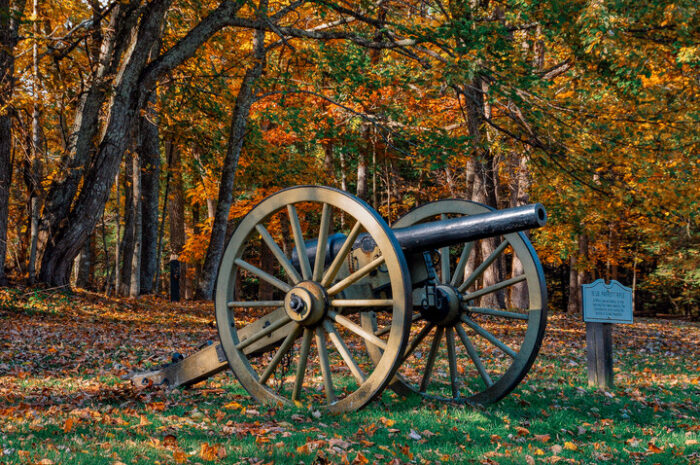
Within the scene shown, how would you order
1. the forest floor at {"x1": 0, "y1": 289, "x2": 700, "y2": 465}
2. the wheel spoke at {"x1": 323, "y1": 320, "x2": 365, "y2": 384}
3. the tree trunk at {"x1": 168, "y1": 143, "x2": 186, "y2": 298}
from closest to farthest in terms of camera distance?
the forest floor at {"x1": 0, "y1": 289, "x2": 700, "y2": 465}, the wheel spoke at {"x1": 323, "y1": 320, "x2": 365, "y2": 384}, the tree trunk at {"x1": 168, "y1": 143, "x2": 186, "y2": 298}

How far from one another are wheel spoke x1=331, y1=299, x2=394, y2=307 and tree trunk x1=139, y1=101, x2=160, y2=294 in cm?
1298

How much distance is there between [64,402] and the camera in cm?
566

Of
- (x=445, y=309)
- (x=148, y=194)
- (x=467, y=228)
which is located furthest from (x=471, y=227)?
(x=148, y=194)

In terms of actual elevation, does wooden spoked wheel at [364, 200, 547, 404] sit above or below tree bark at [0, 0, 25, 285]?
below

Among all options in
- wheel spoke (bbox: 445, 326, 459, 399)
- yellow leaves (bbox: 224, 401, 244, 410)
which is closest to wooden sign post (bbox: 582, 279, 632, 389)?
wheel spoke (bbox: 445, 326, 459, 399)

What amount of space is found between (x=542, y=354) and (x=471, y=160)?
6.94 metres

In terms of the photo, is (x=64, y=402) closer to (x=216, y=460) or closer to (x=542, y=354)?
(x=216, y=460)

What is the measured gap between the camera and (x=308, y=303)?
5121 mm

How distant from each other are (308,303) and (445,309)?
1493 millimetres

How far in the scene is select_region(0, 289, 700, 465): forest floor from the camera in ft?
13.7

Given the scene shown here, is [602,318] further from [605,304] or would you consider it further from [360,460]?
[360,460]

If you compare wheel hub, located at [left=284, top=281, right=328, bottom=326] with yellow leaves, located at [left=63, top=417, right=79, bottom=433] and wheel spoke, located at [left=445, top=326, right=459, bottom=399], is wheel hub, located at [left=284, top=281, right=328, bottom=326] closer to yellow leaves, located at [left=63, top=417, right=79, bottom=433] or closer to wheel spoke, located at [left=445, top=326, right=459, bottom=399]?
wheel spoke, located at [left=445, top=326, right=459, bottom=399]

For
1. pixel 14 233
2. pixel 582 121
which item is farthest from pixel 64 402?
pixel 14 233

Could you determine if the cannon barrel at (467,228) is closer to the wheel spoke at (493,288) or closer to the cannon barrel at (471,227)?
the cannon barrel at (471,227)
